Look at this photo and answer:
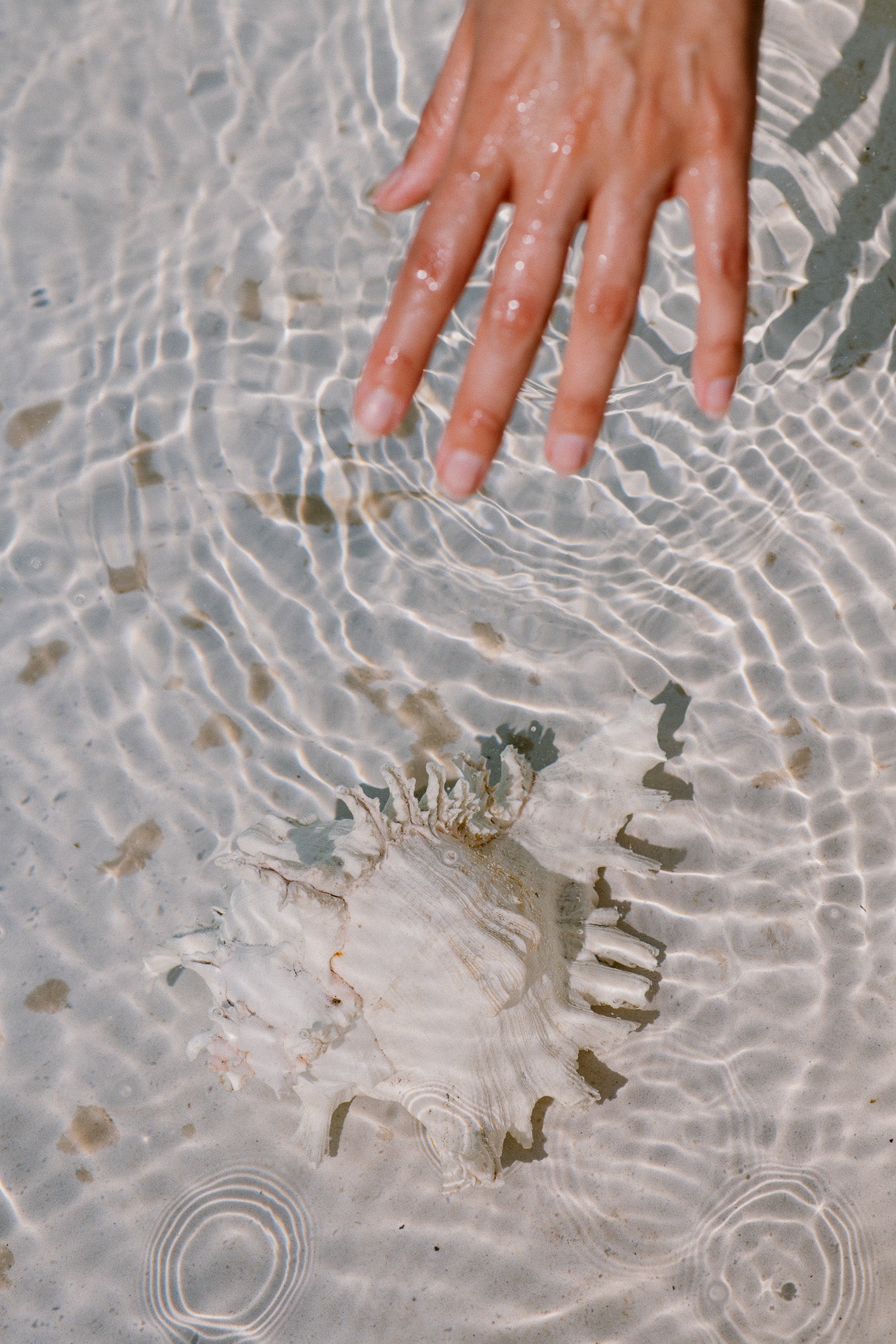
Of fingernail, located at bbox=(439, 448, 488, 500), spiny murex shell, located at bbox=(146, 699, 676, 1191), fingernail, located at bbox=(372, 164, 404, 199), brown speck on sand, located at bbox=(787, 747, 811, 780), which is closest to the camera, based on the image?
fingernail, located at bbox=(439, 448, 488, 500)

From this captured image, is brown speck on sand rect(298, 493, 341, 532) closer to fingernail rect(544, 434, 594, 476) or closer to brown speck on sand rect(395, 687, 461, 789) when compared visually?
brown speck on sand rect(395, 687, 461, 789)

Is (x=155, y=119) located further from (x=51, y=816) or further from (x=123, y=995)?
(x=123, y=995)

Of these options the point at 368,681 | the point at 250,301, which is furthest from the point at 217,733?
the point at 250,301

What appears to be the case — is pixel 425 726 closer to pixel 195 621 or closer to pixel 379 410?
pixel 195 621

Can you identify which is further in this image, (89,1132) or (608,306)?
(89,1132)

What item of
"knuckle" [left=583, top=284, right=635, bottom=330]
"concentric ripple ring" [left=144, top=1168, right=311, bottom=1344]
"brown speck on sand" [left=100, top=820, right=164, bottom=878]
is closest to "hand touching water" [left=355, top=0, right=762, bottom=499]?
"knuckle" [left=583, top=284, right=635, bottom=330]

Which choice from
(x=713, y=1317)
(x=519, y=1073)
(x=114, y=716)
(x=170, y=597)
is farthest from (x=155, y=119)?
(x=713, y=1317)

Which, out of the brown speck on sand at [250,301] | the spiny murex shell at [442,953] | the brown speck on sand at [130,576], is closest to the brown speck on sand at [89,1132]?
the spiny murex shell at [442,953]
